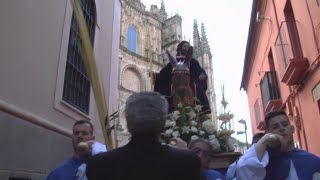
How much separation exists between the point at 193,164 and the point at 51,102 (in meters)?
3.71

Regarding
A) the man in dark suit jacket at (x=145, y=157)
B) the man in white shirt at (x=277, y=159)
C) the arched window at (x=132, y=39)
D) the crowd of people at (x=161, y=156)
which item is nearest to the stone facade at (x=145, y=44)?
the arched window at (x=132, y=39)

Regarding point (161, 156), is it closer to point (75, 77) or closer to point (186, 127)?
point (186, 127)

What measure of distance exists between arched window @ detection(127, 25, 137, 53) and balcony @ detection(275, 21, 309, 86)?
21.7 m

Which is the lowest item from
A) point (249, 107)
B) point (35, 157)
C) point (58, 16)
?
point (35, 157)

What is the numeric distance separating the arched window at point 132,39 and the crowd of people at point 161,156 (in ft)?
90.5

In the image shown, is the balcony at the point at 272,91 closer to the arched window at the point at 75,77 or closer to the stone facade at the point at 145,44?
the arched window at the point at 75,77

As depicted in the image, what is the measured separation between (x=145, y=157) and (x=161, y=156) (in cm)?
8

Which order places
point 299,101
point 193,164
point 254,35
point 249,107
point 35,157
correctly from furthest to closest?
point 249,107 < point 254,35 < point 299,101 < point 35,157 < point 193,164

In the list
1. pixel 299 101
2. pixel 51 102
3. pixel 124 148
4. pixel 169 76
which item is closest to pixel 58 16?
pixel 51 102

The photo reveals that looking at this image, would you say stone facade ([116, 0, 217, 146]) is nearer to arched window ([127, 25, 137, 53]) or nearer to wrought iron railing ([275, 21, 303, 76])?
arched window ([127, 25, 137, 53])

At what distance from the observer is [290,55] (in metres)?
8.17

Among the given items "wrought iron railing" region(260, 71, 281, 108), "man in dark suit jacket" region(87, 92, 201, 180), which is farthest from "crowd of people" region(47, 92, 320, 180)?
"wrought iron railing" region(260, 71, 281, 108)

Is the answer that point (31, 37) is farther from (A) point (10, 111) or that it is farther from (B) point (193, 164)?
(B) point (193, 164)

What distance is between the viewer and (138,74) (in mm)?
28781
